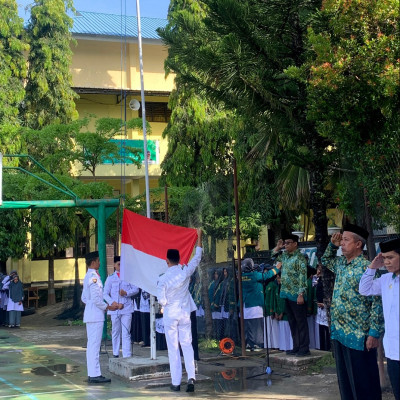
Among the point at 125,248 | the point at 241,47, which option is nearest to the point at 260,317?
the point at 125,248

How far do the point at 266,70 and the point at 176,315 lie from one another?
3674mm

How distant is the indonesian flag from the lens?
10.0 m

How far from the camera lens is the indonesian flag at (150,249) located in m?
10.0

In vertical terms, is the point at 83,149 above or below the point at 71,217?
above

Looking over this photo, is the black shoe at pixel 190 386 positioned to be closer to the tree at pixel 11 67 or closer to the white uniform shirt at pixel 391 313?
the white uniform shirt at pixel 391 313

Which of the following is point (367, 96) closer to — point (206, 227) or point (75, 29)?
point (206, 227)

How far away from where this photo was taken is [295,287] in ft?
33.3

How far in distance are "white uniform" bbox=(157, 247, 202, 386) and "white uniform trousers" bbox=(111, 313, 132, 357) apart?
2432 millimetres

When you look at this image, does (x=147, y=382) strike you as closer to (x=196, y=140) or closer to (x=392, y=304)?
(x=392, y=304)

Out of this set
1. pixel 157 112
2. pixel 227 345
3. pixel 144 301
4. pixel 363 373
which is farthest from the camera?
pixel 157 112

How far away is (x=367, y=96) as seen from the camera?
21.6ft

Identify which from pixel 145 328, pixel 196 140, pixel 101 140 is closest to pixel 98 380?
pixel 145 328

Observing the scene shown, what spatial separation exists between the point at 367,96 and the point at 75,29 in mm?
24308

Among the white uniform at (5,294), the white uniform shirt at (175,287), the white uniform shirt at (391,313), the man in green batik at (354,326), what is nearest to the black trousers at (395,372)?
the white uniform shirt at (391,313)
